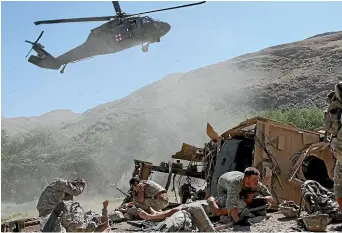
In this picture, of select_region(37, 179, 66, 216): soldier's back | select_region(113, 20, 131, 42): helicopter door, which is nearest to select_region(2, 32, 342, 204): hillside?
select_region(113, 20, 131, 42): helicopter door

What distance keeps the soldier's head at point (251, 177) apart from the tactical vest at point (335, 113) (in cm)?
143

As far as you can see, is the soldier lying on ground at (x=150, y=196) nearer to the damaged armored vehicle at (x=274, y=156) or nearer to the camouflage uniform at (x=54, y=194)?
the camouflage uniform at (x=54, y=194)

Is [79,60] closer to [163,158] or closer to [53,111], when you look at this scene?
[163,158]

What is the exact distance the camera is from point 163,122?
174ft

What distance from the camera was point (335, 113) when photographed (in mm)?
5270

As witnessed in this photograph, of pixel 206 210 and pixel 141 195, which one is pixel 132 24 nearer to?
pixel 141 195

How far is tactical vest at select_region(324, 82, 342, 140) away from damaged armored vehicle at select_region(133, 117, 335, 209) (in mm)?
5254

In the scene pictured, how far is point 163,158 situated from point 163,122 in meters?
9.11

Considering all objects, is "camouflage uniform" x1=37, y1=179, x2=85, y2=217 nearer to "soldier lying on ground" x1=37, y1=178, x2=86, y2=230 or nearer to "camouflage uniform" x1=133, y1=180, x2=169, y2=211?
"soldier lying on ground" x1=37, y1=178, x2=86, y2=230

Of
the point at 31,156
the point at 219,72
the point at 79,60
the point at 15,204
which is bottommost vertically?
the point at 15,204

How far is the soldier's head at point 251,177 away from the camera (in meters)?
6.50

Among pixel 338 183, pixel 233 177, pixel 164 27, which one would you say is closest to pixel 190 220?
pixel 338 183

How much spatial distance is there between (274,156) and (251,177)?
4.70 metres

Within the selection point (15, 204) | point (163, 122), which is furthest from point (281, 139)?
point (163, 122)
